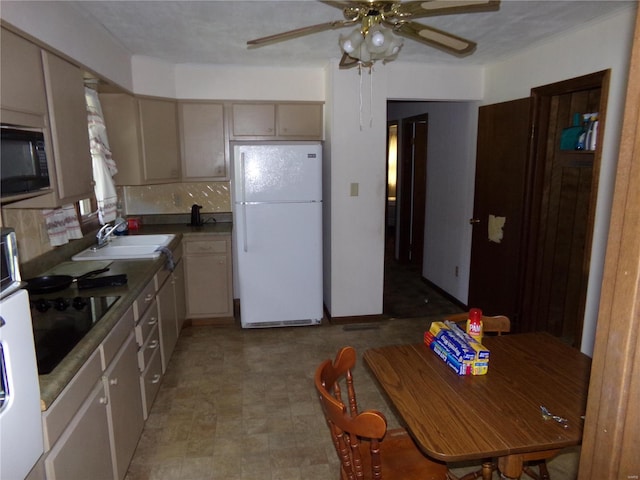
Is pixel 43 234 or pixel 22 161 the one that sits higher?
pixel 22 161

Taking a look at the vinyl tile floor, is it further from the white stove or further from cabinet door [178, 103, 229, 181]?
cabinet door [178, 103, 229, 181]

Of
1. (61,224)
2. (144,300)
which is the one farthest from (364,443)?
(61,224)

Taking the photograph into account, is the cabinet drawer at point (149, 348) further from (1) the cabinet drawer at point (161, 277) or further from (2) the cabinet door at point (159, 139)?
(2) the cabinet door at point (159, 139)

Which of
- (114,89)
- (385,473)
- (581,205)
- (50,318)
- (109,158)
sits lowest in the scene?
(385,473)

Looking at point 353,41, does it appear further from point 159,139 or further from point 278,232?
point 159,139

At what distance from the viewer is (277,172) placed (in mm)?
3721

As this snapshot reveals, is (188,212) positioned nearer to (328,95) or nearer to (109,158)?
(109,158)

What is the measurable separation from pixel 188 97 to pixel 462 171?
106 inches

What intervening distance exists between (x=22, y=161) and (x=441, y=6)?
1668 millimetres

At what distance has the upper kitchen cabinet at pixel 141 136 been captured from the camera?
3.56 m

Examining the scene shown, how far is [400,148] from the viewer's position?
614cm

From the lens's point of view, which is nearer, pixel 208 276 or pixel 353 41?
pixel 353 41

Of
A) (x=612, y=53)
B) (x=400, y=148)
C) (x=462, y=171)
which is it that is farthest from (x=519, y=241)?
(x=400, y=148)

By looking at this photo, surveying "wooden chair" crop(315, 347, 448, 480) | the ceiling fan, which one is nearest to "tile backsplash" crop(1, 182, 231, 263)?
the ceiling fan
